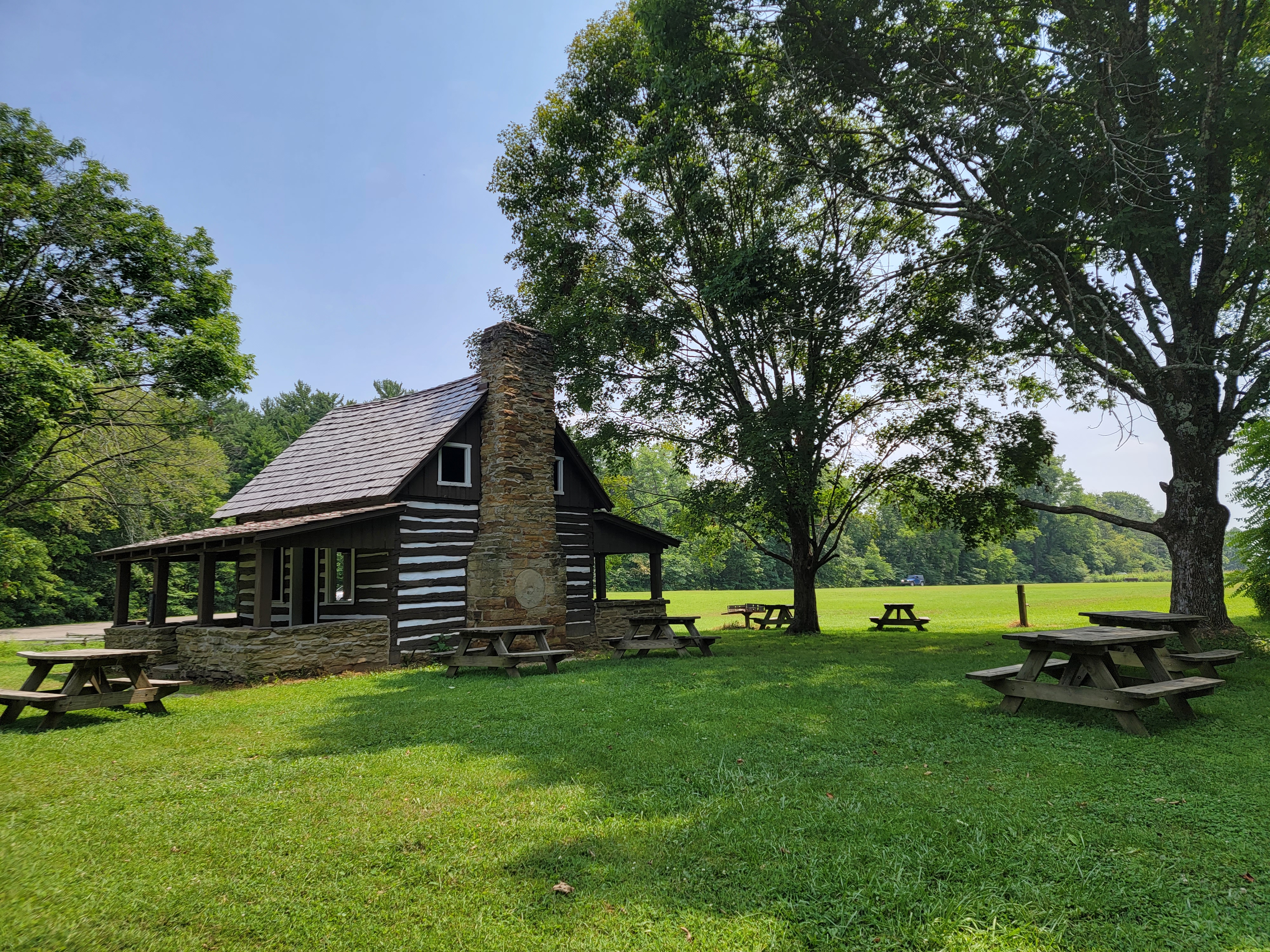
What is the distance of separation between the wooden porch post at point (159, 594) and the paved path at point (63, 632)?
4.16 ft

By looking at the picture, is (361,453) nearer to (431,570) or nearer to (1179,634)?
(431,570)

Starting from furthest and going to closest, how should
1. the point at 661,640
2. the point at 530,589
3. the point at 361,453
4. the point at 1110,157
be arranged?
the point at 361,453 < the point at 530,589 < the point at 661,640 < the point at 1110,157

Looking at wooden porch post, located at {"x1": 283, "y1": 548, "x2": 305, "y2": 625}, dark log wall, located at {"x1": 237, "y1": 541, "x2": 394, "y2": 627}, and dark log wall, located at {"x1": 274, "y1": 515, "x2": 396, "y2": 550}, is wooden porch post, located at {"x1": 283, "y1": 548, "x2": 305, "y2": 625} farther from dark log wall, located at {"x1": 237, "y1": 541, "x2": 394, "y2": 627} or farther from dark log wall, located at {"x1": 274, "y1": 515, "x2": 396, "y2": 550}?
dark log wall, located at {"x1": 274, "y1": 515, "x2": 396, "y2": 550}

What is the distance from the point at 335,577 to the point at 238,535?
417 cm

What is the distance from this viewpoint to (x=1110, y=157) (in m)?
11.5

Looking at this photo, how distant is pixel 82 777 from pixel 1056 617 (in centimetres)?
2500

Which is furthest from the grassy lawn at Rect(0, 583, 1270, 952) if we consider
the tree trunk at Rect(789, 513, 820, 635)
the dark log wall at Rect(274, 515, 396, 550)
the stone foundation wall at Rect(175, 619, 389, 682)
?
the tree trunk at Rect(789, 513, 820, 635)

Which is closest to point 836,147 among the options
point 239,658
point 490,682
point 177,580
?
point 490,682

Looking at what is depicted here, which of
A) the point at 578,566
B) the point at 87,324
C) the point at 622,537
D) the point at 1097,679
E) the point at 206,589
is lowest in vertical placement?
the point at 1097,679

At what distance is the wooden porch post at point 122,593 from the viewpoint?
16.6 meters

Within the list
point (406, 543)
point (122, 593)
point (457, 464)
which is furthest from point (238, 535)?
point (122, 593)

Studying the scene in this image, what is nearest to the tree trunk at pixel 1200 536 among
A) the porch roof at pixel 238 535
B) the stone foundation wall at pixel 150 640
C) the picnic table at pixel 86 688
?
the porch roof at pixel 238 535

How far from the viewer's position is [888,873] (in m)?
3.64

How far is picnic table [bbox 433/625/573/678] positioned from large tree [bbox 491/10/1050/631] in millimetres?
7095
